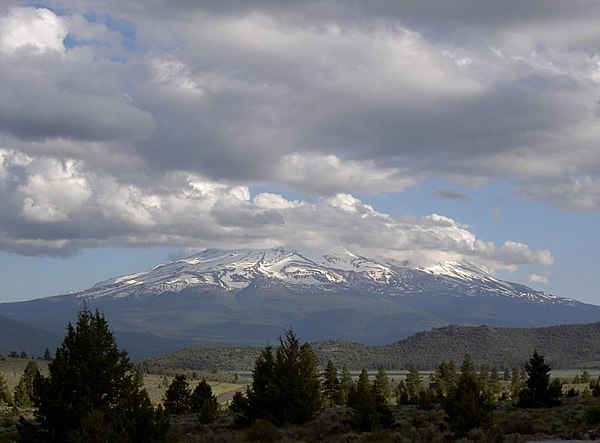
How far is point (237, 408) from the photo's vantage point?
150 feet

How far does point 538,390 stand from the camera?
4919 centimetres

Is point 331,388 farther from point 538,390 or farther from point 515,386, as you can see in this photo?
point 538,390

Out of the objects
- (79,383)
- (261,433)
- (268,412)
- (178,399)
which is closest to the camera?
(79,383)

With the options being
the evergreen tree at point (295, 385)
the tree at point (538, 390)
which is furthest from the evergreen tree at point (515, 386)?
the evergreen tree at point (295, 385)

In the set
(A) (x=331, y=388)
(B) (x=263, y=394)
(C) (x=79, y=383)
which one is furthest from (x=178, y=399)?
(C) (x=79, y=383)

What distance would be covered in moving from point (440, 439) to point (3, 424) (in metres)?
30.0

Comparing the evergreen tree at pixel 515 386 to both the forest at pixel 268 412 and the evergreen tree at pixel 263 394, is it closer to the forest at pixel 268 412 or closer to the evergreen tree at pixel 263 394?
the forest at pixel 268 412

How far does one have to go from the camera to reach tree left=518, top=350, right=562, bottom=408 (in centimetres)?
4875

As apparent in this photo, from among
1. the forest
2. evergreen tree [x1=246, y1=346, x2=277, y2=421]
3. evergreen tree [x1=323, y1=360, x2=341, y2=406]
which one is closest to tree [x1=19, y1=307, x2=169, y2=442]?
the forest

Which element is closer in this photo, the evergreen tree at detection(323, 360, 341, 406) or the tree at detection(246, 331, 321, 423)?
the tree at detection(246, 331, 321, 423)

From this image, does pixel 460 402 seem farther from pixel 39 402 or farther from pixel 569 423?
pixel 39 402

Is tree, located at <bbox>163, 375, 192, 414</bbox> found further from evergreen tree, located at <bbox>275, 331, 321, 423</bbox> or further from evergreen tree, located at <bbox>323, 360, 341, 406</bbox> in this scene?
evergreen tree, located at <bbox>275, 331, 321, 423</bbox>

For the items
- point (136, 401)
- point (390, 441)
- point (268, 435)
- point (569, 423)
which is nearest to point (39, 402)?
point (136, 401)

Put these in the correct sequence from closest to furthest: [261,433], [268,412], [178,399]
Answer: [261,433], [268,412], [178,399]
